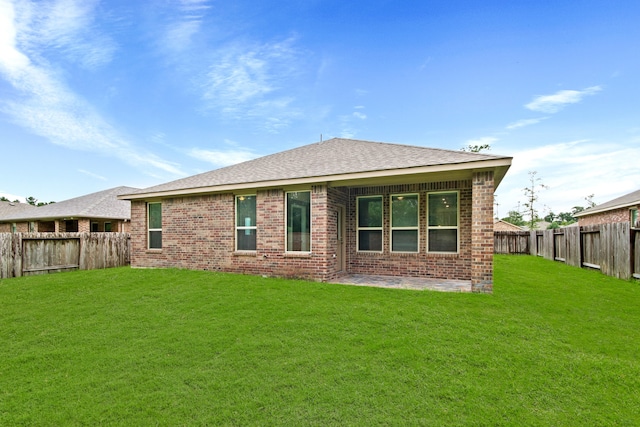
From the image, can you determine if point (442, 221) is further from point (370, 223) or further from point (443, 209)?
point (370, 223)

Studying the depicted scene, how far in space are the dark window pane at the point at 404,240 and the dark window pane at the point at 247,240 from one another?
14.0 feet

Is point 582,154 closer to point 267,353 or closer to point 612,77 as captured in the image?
point 612,77

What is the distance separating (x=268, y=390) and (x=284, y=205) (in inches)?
230

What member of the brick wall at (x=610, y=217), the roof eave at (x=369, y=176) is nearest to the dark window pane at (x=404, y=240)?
the roof eave at (x=369, y=176)

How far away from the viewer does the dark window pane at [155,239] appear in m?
10.6

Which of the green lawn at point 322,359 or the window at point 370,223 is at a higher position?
the window at point 370,223

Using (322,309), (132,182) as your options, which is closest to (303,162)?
(322,309)

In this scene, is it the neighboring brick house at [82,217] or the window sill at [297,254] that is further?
the neighboring brick house at [82,217]

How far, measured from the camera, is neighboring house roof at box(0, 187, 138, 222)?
1891 cm

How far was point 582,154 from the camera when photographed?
82.9ft

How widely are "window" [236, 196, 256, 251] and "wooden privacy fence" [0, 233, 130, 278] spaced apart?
6.88 meters

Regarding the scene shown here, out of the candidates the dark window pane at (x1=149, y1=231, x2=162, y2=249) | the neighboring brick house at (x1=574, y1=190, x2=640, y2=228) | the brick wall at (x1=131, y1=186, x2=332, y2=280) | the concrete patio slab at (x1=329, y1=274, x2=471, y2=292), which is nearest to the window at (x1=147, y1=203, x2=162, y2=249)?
the dark window pane at (x1=149, y1=231, x2=162, y2=249)

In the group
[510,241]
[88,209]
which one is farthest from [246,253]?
[88,209]

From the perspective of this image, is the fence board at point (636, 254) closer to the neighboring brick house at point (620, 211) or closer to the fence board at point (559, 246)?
the fence board at point (559, 246)
